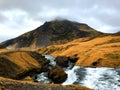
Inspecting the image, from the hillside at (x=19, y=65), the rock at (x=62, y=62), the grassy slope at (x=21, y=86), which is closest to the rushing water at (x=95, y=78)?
the hillside at (x=19, y=65)

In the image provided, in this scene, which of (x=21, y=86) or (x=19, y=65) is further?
(x=19, y=65)

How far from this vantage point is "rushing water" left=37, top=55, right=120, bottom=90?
209 feet

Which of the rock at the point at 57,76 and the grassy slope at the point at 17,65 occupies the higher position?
the grassy slope at the point at 17,65

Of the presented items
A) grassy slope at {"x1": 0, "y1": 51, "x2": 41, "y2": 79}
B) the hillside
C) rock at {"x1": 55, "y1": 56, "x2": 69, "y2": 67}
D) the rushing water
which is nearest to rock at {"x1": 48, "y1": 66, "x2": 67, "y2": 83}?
the rushing water

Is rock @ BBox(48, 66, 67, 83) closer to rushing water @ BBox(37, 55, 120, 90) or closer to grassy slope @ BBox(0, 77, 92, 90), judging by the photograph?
rushing water @ BBox(37, 55, 120, 90)

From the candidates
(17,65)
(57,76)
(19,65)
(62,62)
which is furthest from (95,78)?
(62,62)

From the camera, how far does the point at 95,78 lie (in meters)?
70.9

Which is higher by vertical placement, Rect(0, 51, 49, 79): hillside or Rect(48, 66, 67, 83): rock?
Rect(0, 51, 49, 79): hillside

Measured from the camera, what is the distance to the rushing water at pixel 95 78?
209 feet

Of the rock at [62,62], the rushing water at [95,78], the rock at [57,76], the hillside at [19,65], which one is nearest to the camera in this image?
the rushing water at [95,78]

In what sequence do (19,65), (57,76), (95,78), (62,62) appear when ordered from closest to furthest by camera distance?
(95,78) < (57,76) < (19,65) < (62,62)

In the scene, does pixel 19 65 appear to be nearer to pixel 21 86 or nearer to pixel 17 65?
pixel 17 65

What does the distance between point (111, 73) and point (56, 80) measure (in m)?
14.6

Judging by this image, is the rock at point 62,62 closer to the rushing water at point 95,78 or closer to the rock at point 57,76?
the rushing water at point 95,78
